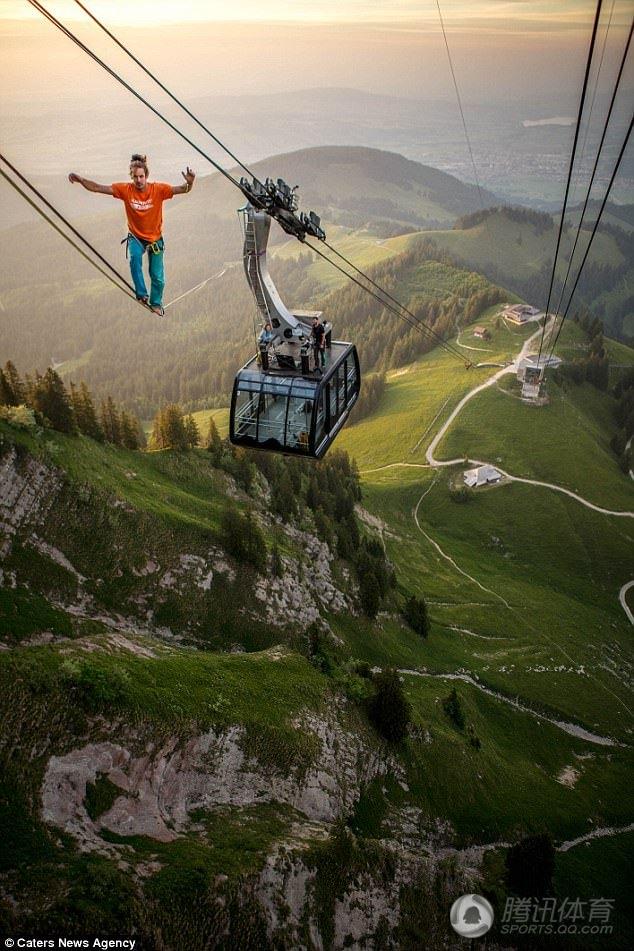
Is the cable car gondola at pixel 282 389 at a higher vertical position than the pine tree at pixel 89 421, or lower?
higher

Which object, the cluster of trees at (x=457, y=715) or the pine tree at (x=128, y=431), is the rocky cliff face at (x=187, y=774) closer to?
the cluster of trees at (x=457, y=715)

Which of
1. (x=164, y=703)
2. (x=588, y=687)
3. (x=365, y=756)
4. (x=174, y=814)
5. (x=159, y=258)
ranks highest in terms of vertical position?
(x=159, y=258)

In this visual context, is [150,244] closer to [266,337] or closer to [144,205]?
[144,205]

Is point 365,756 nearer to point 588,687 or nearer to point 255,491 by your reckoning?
point 255,491

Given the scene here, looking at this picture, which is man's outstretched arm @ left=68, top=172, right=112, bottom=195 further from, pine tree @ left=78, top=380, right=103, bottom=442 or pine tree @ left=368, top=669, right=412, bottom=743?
pine tree @ left=78, top=380, right=103, bottom=442

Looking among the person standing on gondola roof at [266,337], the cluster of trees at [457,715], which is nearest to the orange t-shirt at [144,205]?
the person standing on gondola roof at [266,337]

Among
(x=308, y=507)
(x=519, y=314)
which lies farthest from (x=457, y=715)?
(x=519, y=314)

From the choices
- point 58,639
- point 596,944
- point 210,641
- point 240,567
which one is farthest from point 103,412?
point 596,944

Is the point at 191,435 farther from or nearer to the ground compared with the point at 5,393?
nearer to the ground
